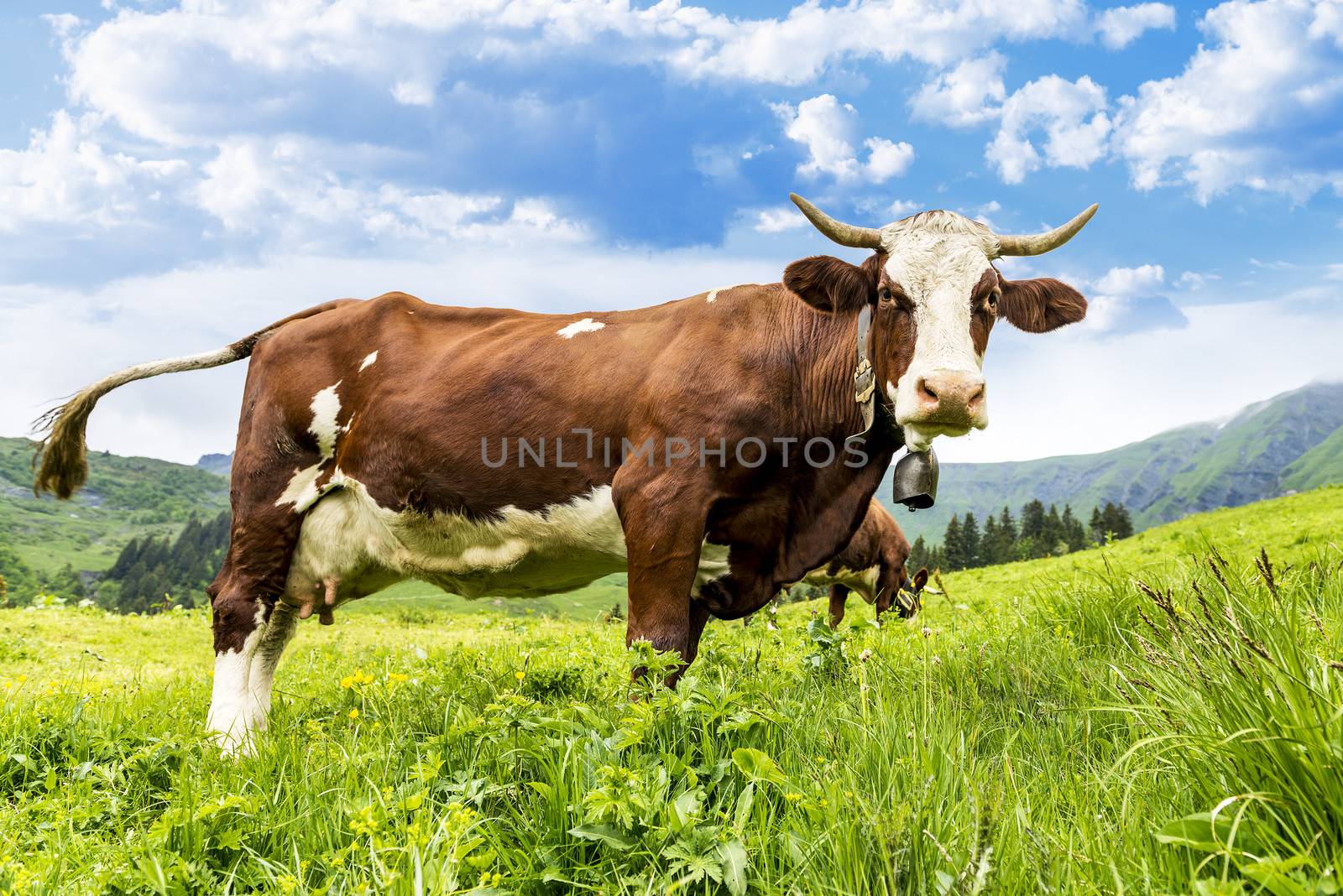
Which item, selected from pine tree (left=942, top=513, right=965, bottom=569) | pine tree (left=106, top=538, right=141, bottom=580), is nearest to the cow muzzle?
pine tree (left=942, top=513, right=965, bottom=569)

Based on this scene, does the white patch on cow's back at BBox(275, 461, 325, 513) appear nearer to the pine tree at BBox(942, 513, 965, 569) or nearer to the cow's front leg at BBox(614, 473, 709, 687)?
the cow's front leg at BBox(614, 473, 709, 687)

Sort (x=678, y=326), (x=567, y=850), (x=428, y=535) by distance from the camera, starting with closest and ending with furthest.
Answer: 1. (x=567, y=850)
2. (x=678, y=326)
3. (x=428, y=535)

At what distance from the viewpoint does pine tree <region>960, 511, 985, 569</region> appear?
7488cm

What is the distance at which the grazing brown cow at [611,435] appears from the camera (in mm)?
4906

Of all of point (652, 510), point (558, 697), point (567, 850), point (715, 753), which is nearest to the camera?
point (567, 850)

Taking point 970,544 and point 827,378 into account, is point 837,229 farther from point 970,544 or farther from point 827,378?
point 970,544

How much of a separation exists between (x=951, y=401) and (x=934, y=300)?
2.20 ft

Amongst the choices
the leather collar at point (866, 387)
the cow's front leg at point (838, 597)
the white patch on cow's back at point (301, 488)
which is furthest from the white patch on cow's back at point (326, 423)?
the cow's front leg at point (838, 597)

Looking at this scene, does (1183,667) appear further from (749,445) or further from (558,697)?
(558,697)

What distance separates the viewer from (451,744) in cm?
364

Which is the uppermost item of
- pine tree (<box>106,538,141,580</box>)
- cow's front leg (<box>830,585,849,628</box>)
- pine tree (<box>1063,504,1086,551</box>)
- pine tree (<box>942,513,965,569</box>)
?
cow's front leg (<box>830,585,849,628</box>)

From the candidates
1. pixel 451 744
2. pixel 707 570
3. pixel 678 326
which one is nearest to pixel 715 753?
pixel 451 744

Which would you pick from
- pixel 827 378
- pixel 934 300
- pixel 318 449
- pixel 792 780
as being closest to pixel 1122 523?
pixel 827 378

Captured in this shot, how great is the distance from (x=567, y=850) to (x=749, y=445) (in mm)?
2756
